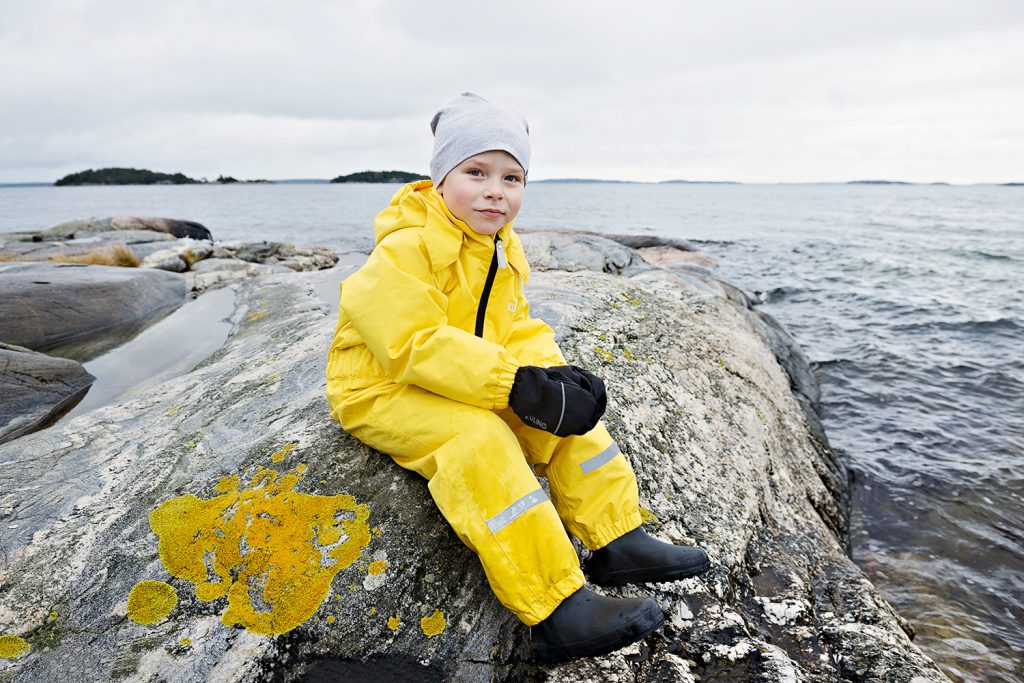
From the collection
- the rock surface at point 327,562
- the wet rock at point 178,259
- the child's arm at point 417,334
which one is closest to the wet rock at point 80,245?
the wet rock at point 178,259

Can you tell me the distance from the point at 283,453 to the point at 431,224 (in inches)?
60.8

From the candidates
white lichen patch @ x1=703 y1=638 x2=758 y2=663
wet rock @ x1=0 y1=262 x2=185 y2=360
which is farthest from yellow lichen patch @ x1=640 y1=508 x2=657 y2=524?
wet rock @ x1=0 y1=262 x2=185 y2=360

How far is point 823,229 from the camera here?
4331 cm

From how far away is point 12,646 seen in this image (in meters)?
2.30

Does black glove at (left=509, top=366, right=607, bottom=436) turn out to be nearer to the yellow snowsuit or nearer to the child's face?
the yellow snowsuit

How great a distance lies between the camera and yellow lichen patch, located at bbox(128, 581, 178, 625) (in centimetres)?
244

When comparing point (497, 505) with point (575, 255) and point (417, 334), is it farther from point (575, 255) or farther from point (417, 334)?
point (575, 255)

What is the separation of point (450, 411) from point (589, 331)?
2340mm

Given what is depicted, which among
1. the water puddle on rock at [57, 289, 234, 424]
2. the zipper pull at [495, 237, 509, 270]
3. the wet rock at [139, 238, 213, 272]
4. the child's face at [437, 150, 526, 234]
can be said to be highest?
the child's face at [437, 150, 526, 234]

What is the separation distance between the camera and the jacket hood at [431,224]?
2.99 metres

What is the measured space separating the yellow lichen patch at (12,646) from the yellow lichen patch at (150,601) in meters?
0.37

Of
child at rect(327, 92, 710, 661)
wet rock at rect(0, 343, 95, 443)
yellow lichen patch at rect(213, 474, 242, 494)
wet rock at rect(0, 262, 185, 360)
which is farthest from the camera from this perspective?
wet rock at rect(0, 262, 185, 360)

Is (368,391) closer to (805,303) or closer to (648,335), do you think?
(648,335)

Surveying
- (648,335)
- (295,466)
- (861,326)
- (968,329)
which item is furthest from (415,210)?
(968,329)
